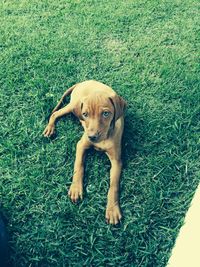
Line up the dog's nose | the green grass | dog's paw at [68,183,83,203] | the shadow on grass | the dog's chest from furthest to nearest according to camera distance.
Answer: the shadow on grass
the dog's chest
dog's paw at [68,183,83,203]
the dog's nose
the green grass

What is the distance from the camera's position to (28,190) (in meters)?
3.63

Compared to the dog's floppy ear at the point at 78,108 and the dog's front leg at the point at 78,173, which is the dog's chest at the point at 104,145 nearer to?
the dog's front leg at the point at 78,173

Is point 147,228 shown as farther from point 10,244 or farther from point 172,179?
point 10,244

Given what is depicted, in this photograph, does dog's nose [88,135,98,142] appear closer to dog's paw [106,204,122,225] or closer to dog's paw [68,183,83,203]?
dog's paw [68,183,83,203]

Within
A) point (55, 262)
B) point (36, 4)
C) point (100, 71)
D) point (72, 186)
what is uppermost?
point (36, 4)

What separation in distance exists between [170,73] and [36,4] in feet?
7.30

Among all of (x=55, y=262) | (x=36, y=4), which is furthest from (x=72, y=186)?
(x=36, y=4)

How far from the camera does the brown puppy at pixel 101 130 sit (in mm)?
3426

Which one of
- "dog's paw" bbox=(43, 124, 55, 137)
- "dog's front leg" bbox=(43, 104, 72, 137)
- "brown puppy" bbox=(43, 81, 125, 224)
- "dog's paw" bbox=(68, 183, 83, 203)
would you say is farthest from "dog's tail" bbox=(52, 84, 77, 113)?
"dog's paw" bbox=(68, 183, 83, 203)

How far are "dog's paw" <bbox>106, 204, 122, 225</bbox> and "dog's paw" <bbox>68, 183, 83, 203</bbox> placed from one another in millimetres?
279

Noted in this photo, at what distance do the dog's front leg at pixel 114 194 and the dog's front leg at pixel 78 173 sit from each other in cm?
24

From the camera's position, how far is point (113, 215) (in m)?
3.38

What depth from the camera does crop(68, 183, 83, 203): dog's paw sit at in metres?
3.53

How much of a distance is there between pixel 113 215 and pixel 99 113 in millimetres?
853
